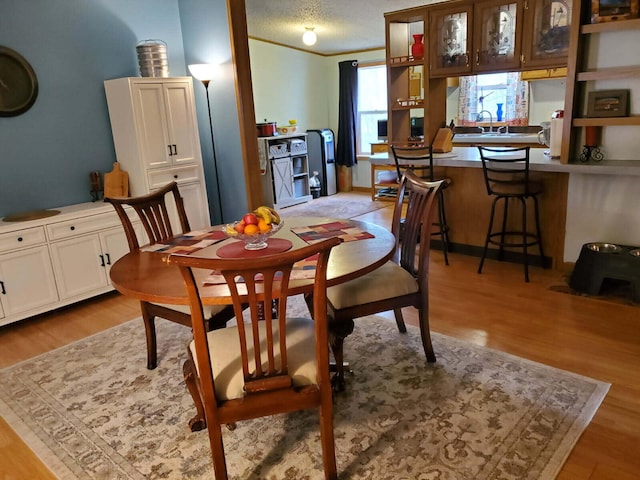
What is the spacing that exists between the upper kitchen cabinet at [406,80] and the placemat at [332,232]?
7.84 ft

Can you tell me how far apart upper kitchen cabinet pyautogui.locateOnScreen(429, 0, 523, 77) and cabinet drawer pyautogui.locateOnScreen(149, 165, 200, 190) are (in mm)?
2337

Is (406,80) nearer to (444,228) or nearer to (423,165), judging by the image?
(423,165)

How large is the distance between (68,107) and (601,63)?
3934mm

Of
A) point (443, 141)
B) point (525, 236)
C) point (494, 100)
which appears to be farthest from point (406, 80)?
point (494, 100)

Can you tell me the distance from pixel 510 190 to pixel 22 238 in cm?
365

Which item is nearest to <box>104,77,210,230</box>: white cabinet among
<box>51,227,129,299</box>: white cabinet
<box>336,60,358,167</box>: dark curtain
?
<box>51,227,129,299</box>: white cabinet

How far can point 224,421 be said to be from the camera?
5.09 ft

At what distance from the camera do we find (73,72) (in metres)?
3.63

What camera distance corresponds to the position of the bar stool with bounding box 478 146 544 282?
11.5ft

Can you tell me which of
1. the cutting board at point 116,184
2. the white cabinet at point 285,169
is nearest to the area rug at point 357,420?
the cutting board at point 116,184

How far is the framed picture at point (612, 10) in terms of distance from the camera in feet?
9.69

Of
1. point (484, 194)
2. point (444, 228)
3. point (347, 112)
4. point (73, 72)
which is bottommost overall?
point (444, 228)

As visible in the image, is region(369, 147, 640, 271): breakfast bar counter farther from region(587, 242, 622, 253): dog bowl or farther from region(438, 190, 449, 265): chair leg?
region(587, 242, 622, 253): dog bowl

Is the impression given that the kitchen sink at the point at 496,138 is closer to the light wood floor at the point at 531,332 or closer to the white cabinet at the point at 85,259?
the light wood floor at the point at 531,332
